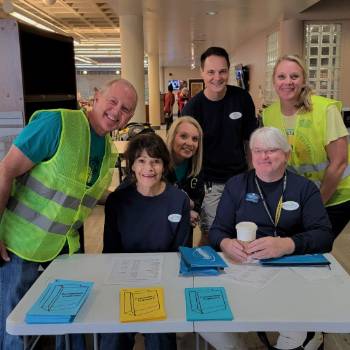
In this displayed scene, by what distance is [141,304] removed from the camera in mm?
1329

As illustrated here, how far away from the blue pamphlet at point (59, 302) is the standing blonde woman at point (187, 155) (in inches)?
36.8

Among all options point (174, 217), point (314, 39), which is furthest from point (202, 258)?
point (314, 39)

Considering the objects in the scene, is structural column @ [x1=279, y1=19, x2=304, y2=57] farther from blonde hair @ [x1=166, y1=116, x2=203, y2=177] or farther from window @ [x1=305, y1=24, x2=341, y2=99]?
blonde hair @ [x1=166, y1=116, x2=203, y2=177]

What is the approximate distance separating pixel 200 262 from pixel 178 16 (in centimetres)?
689

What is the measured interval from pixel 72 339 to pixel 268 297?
0.99 metres

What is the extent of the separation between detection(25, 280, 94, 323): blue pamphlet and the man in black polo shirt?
122 cm

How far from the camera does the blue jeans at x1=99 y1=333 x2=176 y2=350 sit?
174 centimetres

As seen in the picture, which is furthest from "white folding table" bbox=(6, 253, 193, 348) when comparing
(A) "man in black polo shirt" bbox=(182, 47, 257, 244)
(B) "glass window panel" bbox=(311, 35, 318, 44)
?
(B) "glass window panel" bbox=(311, 35, 318, 44)

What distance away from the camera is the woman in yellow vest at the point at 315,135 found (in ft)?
7.05

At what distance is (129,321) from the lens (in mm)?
1241

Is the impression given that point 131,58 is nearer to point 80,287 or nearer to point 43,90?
point 43,90

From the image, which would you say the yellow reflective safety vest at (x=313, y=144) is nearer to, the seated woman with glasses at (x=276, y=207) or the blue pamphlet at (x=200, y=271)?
the seated woman with glasses at (x=276, y=207)

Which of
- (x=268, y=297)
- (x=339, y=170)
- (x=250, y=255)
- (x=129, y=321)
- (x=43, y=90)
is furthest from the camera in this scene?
(x=43, y=90)

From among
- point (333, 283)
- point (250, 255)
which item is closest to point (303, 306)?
point (333, 283)
